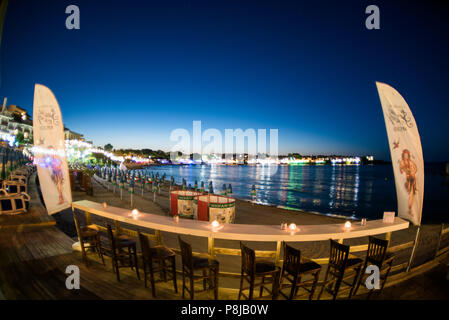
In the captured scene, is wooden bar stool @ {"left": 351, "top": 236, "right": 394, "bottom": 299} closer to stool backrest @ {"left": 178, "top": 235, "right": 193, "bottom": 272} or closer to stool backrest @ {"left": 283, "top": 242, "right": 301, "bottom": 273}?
stool backrest @ {"left": 283, "top": 242, "right": 301, "bottom": 273}

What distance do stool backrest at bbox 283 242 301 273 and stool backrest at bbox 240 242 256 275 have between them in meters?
0.46

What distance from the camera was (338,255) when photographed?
9.77ft

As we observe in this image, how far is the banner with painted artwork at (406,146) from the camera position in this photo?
12.1 feet

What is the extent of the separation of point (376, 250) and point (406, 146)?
187cm

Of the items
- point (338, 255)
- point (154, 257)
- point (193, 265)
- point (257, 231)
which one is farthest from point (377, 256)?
point (154, 257)

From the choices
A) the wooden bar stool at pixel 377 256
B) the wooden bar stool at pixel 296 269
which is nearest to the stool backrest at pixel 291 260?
the wooden bar stool at pixel 296 269

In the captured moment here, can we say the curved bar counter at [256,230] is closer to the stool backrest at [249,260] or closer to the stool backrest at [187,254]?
the stool backrest at [249,260]

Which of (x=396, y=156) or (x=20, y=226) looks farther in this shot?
(x=20, y=226)

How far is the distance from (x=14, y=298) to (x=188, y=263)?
2431 millimetres

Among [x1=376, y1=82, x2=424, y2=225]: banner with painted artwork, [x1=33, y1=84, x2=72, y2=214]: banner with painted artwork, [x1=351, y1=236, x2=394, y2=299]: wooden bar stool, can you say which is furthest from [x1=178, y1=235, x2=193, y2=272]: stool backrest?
[x1=376, y1=82, x2=424, y2=225]: banner with painted artwork

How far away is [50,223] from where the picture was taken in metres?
5.93

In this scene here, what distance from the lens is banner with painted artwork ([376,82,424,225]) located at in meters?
3.69
